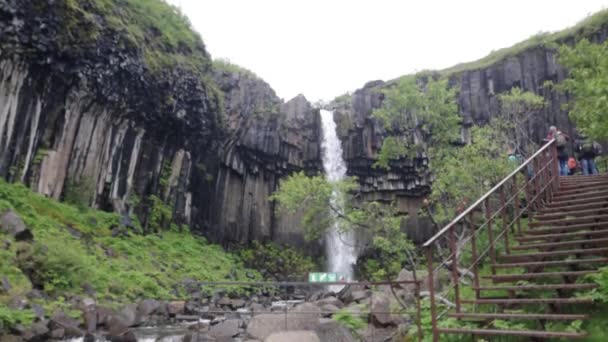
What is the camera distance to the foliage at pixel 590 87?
708cm

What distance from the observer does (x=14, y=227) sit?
12.6 metres

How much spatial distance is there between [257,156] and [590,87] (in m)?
25.1

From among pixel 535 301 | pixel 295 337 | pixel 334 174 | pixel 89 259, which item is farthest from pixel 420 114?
pixel 334 174

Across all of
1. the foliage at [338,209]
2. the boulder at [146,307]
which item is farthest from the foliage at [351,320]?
the boulder at [146,307]

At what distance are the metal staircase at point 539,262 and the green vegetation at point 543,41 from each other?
1860cm

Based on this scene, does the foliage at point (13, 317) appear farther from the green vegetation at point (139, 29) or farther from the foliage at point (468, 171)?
the green vegetation at point (139, 29)

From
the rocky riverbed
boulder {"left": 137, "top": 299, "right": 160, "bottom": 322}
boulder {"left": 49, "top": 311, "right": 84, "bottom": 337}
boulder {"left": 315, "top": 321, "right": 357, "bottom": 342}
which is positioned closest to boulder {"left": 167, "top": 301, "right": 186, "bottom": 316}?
the rocky riverbed

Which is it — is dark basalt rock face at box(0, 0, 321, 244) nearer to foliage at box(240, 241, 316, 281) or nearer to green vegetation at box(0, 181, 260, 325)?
foliage at box(240, 241, 316, 281)

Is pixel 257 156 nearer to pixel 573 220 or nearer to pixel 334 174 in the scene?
pixel 334 174

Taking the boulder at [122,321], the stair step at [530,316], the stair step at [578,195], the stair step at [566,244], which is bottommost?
the boulder at [122,321]

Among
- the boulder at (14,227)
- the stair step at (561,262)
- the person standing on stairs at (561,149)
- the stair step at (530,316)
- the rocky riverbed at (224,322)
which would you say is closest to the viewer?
the stair step at (530,316)

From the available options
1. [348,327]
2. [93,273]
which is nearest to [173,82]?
[93,273]

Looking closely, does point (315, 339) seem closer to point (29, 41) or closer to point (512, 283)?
point (512, 283)

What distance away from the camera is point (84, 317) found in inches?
446
